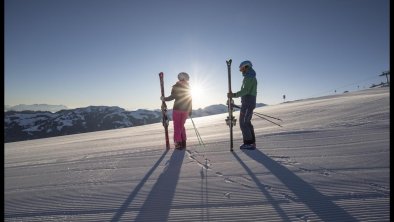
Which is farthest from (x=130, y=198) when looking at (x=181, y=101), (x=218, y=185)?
(x=181, y=101)

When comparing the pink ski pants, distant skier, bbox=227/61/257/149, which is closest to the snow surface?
distant skier, bbox=227/61/257/149

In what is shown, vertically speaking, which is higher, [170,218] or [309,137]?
[309,137]

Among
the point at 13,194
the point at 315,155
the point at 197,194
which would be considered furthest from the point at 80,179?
the point at 315,155

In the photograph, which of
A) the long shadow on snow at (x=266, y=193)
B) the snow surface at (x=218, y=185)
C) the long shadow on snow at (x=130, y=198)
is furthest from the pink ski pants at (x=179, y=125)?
the long shadow on snow at (x=266, y=193)

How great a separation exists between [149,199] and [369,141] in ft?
18.3

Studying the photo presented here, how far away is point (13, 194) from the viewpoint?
504 centimetres

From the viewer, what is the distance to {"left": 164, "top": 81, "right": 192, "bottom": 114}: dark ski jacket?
8.65 meters

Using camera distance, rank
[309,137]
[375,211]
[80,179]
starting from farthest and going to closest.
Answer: [309,137], [80,179], [375,211]

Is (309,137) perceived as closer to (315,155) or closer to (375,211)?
(315,155)

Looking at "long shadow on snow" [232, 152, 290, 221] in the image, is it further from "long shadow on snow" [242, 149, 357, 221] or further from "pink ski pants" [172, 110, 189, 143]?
"pink ski pants" [172, 110, 189, 143]

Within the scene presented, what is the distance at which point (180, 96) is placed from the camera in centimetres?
869

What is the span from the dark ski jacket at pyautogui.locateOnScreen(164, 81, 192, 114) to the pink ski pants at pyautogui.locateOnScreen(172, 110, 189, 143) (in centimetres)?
14

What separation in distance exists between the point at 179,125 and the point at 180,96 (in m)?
0.88

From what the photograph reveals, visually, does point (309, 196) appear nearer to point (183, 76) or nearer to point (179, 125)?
point (179, 125)
